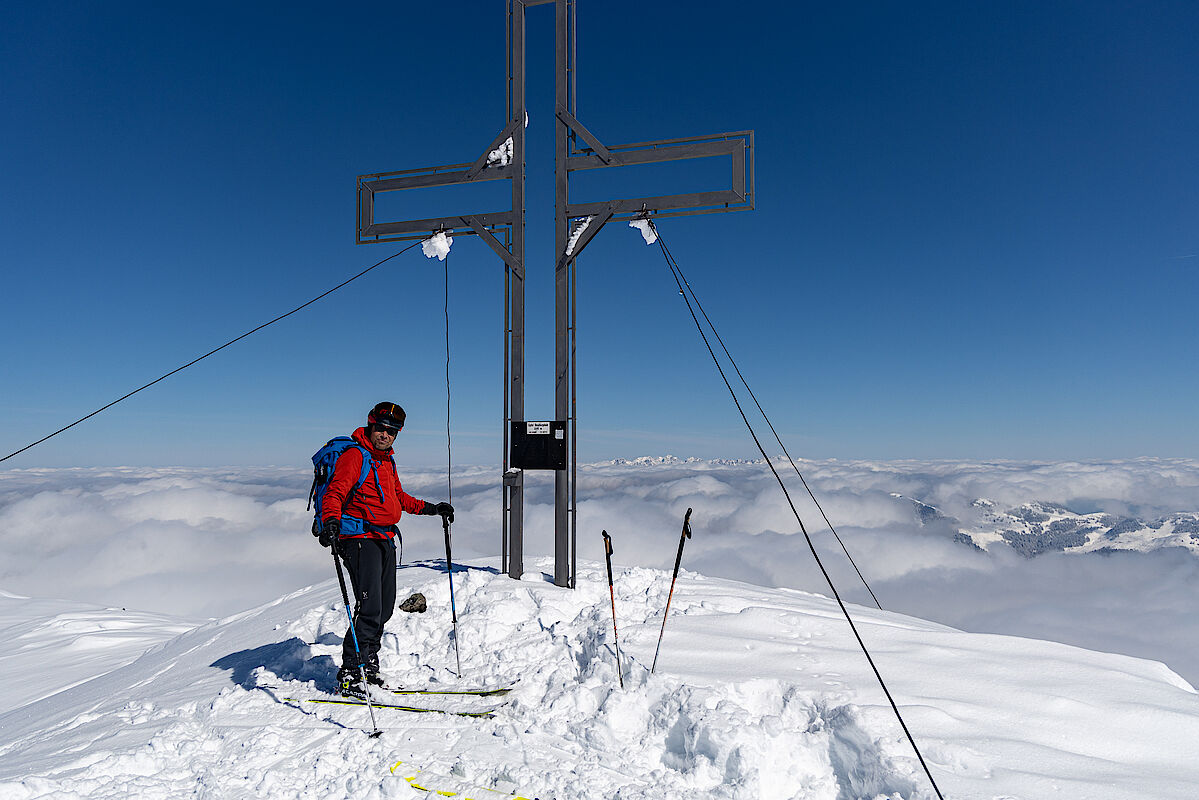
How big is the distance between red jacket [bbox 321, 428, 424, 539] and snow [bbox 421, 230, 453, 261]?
3343 mm

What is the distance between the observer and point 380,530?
5.11 m

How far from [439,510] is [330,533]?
49.7 inches

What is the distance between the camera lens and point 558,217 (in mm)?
7309

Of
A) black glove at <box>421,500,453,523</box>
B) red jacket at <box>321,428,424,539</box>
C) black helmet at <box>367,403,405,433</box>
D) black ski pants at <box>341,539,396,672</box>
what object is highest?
black helmet at <box>367,403,405,433</box>

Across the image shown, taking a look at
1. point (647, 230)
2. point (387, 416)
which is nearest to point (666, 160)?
point (647, 230)

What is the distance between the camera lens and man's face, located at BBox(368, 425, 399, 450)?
16.6 ft

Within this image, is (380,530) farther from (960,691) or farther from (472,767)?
(960,691)

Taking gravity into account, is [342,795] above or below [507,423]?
below

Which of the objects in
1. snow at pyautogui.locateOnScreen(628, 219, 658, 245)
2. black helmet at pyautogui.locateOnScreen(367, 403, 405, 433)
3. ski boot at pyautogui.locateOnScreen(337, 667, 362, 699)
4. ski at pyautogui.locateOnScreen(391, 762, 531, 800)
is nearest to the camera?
ski at pyautogui.locateOnScreen(391, 762, 531, 800)

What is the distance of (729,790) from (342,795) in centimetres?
213

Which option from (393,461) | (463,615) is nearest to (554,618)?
(463,615)

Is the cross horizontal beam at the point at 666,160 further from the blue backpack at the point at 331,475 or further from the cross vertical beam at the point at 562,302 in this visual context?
the blue backpack at the point at 331,475

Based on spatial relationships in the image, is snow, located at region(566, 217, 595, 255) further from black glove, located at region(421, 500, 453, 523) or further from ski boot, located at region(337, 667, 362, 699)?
ski boot, located at region(337, 667, 362, 699)

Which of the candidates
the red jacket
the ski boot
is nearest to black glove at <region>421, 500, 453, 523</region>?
the red jacket
